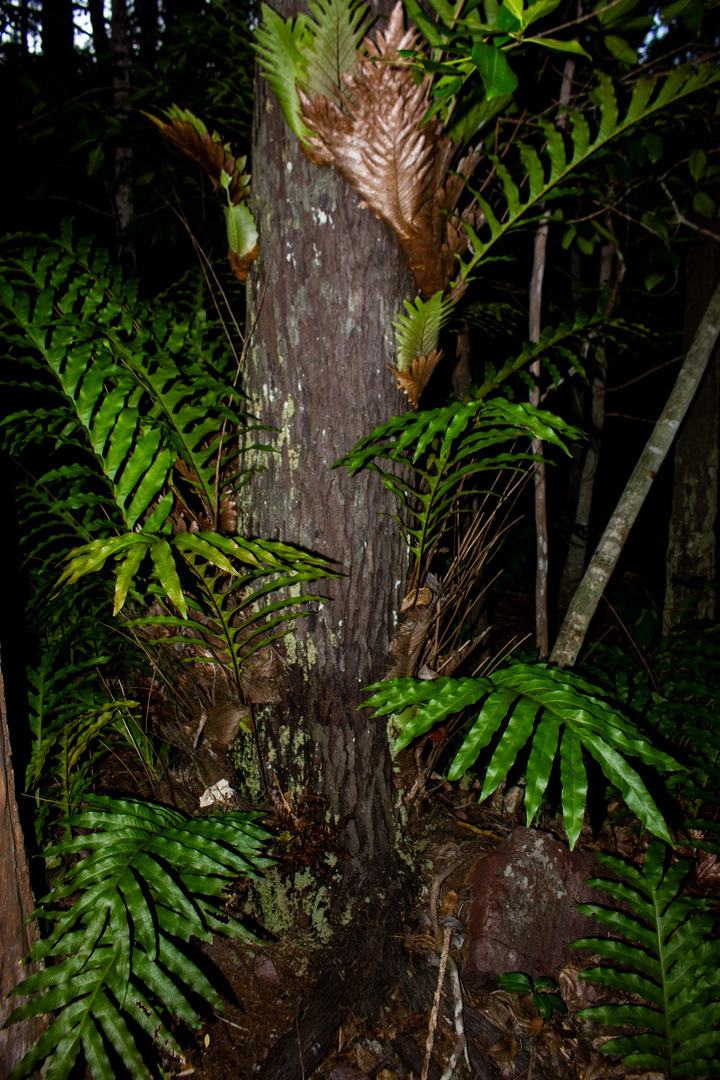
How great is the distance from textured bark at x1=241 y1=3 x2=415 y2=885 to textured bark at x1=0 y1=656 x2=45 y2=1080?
1.78 feet

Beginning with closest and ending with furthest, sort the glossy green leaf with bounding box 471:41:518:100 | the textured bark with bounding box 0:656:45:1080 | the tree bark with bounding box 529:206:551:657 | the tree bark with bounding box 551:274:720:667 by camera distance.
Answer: the glossy green leaf with bounding box 471:41:518:100
the textured bark with bounding box 0:656:45:1080
the tree bark with bounding box 551:274:720:667
the tree bark with bounding box 529:206:551:657

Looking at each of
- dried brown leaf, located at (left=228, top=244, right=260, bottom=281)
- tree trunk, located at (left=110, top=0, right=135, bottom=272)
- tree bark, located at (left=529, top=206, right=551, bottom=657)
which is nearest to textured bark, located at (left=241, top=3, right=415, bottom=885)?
dried brown leaf, located at (left=228, top=244, right=260, bottom=281)

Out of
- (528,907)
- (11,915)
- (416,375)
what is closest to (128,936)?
(11,915)

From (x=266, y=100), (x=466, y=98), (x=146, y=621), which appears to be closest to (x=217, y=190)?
(x=266, y=100)

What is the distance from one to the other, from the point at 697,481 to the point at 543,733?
2.68 m

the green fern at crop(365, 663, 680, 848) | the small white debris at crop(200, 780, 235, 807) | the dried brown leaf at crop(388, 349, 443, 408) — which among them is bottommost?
the small white debris at crop(200, 780, 235, 807)

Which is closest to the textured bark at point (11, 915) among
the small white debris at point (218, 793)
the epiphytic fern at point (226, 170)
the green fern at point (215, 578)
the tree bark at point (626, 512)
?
the green fern at point (215, 578)

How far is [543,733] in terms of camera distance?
0.95 m

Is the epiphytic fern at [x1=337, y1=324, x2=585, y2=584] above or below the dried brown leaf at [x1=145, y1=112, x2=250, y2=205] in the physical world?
below

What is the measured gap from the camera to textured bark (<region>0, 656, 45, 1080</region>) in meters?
0.94

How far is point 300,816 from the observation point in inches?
51.9

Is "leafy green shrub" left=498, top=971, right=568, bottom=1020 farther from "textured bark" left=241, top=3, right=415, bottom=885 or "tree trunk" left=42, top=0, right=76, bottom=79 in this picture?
"tree trunk" left=42, top=0, right=76, bottom=79

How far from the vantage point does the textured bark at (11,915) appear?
0.94m

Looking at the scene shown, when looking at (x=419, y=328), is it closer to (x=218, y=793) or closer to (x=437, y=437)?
(x=437, y=437)
